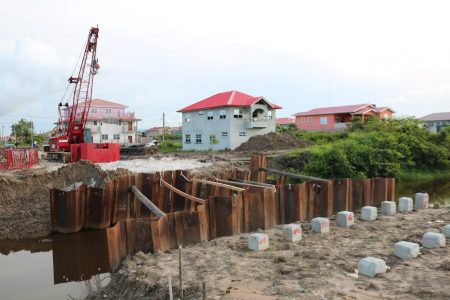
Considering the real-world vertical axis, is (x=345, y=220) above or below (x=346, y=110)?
below

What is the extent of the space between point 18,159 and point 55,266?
13.2 m

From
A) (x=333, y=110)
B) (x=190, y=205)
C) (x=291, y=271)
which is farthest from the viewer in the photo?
(x=333, y=110)

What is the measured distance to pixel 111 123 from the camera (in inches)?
2475

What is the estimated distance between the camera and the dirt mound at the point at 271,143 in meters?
34.5

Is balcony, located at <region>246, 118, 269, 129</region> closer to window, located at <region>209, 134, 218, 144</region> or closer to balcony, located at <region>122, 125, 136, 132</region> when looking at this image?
window, located at <region>209, 134, 218, 144</region>

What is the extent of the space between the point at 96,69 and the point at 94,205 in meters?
24.0

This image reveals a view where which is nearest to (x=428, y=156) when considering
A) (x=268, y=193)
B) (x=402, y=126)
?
(x=402, y=126)

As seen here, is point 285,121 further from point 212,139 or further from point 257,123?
point 212,139

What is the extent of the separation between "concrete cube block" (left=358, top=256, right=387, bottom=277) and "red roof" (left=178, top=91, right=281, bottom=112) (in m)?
32.3

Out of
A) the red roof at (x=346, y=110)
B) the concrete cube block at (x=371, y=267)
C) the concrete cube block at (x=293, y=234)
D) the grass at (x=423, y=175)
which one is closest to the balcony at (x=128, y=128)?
the red roof at (x=346, y=110)

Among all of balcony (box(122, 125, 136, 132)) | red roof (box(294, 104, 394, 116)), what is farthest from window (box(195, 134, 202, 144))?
balcony (box(122, 125, 136, 132))

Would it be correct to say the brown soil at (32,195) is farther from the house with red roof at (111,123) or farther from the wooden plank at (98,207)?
the house with red roof at (111,123)

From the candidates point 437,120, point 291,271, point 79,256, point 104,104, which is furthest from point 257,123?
point 437,120

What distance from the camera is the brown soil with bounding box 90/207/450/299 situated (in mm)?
5148
